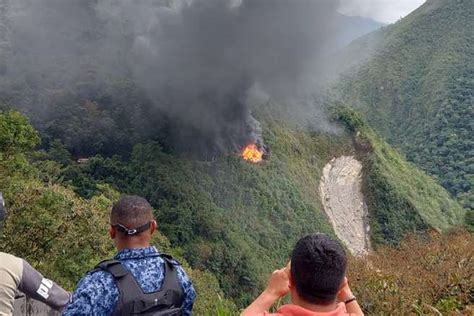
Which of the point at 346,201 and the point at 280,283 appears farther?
the point at 346,201

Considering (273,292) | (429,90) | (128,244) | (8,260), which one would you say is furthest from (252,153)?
(273,292)

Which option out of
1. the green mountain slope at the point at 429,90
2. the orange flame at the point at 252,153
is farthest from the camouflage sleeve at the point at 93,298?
the green mountain slope at the point at 429,90

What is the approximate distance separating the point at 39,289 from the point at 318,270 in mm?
1577

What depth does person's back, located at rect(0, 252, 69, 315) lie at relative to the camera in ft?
9.48

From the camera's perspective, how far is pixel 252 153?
70.5 metres

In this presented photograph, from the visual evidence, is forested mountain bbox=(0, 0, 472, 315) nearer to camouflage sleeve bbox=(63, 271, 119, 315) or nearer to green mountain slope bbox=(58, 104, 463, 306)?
green mountain slope bbox=(58, 104, 463, 306)

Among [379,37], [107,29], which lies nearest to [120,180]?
[107,29]

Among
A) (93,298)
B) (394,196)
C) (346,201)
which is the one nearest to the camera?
(93,298)

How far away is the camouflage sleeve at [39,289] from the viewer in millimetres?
2941

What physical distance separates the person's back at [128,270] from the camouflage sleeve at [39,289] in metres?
0.18

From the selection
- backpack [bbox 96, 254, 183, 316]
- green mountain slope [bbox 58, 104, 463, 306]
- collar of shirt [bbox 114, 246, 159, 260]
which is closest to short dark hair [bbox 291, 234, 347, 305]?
backpack [bbox 96, 254, 183, 316]

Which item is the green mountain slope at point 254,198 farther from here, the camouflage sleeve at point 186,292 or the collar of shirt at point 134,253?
the collar of shirt at point 134,253

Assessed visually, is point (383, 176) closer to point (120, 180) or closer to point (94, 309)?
point (120, 180)

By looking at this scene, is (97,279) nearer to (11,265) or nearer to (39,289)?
(39,289)
